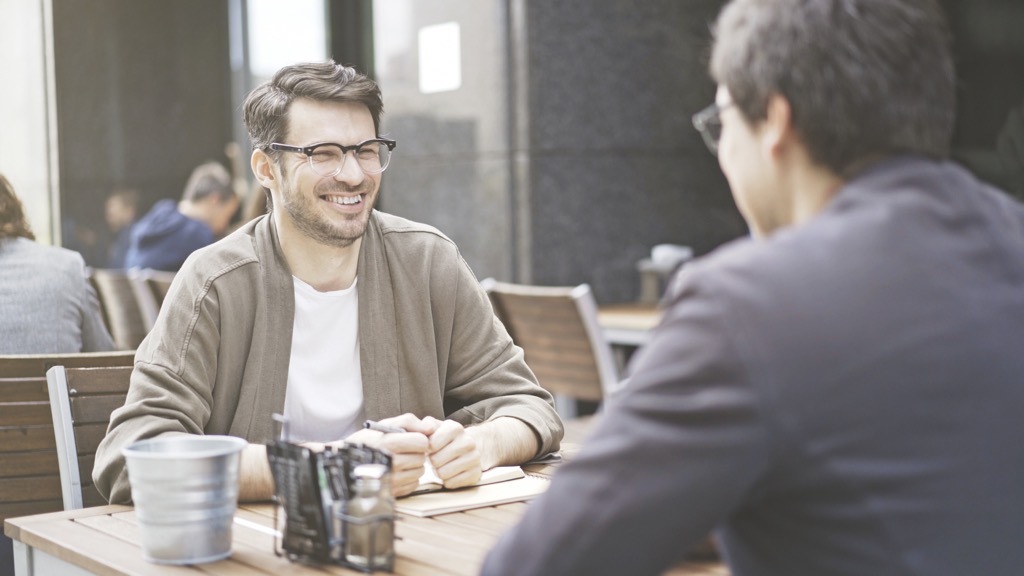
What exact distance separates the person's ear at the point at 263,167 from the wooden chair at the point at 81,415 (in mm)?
449

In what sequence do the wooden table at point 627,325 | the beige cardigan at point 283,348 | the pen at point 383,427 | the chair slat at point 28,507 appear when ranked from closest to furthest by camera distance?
the pen at point 383,427 < the beige cardigan at point 283,348 < the chair slat at point 28,507 < the wooden table at point 627,325

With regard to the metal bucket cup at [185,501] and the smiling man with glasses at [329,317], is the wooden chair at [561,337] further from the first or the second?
the metal bucket cup at [185,501]

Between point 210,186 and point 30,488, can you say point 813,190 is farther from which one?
point 210,186

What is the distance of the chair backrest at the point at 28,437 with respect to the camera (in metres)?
2.25

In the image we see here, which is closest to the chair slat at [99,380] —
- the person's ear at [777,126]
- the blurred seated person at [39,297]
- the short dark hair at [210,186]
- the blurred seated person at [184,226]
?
the blurred seated person at [39,297]

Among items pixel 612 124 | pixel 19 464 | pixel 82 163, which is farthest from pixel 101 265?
pixel 19 464

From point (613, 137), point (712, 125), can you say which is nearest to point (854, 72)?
point (712, 125)

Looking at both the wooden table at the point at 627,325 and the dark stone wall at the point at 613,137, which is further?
the dark stone wall at the point at 613,137

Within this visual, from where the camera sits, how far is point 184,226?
6133 millimetres

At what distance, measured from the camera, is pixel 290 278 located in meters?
2.15

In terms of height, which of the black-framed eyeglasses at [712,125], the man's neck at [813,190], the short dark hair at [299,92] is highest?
the short dark hair at [299,92]

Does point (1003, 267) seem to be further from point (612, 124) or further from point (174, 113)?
point (174, 113)

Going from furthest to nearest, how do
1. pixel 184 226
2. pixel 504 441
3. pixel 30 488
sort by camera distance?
pixel 184 226, pixel 30 488, pixel 504 441

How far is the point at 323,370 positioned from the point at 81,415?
16.8 inches
